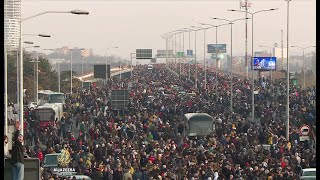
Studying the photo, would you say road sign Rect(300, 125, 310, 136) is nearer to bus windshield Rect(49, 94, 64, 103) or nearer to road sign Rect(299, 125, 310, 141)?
road sign Rect(299, 125, 310, 141)

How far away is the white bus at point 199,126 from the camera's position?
40594 mm

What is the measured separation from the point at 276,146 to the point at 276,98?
34.5 m

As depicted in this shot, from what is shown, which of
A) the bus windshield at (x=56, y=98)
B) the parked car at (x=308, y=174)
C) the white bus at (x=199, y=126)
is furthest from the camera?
the bus windshield at (x=56, y=98)

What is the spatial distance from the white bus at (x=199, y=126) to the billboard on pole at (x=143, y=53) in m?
120

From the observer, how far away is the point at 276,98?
64375 mm

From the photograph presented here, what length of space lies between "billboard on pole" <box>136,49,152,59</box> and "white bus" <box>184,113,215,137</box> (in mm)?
120209

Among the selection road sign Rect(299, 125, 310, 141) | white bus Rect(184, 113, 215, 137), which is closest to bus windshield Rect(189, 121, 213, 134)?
white bus Rect(184, 113, 215, 137)

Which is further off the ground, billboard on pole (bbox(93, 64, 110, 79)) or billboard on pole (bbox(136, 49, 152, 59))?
billboard on pole (bbox(136, 49, 152, 59))

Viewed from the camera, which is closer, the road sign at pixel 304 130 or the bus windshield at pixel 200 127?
the road sign at pixel 304 130

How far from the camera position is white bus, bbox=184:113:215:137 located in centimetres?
4059

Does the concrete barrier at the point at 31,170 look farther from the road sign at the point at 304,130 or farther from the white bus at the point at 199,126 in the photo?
the white bus at the point at 199,126

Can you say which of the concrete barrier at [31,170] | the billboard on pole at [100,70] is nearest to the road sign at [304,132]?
the concrete barrier at [31,170]
